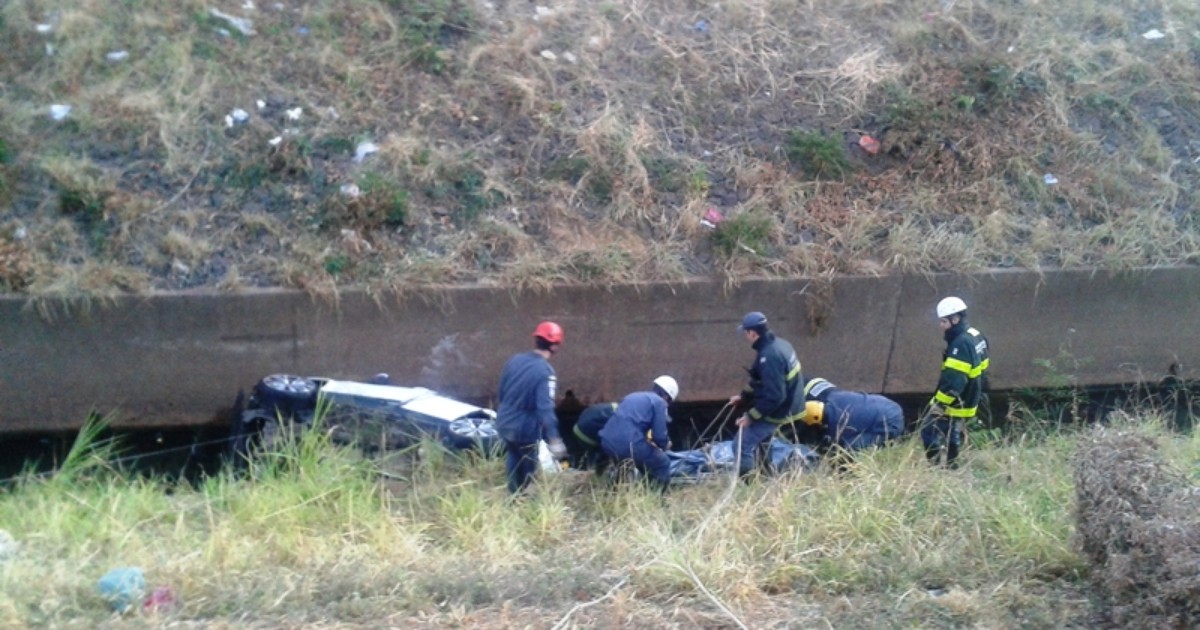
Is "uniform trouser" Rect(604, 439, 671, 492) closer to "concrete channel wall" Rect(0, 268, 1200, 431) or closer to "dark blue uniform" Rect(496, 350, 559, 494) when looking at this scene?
"dark blue uniform" Rect(496, 350, 559, 494)

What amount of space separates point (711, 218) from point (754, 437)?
10.0 feet

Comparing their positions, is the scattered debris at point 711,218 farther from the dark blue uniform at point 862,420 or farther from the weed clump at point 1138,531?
the weed clump at point 1138,531

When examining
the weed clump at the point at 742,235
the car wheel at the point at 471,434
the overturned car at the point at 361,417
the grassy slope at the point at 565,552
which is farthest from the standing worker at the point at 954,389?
the overturned car at the point at 361,417

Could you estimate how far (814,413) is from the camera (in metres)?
8.75

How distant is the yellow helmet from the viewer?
8.71 meters

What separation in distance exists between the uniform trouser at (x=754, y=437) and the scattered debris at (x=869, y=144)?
443 centimetres

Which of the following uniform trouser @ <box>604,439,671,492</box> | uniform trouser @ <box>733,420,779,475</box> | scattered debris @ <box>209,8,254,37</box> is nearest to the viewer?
uniform trouser @ <box>604,439,671,492</box>

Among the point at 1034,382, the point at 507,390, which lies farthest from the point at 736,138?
the point at 507,390

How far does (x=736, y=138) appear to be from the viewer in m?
11.5

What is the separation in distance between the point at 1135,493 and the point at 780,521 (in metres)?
1.62

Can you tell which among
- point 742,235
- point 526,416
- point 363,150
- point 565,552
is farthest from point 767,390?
point 363,150

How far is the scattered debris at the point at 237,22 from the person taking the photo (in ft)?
37.3

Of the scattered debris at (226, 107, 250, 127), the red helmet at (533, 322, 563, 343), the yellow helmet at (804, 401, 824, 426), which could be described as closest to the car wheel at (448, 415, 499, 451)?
the red helmet at (533, 322, 563, 343)

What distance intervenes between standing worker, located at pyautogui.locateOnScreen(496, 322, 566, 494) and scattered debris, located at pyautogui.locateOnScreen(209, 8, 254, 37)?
5932 mm
